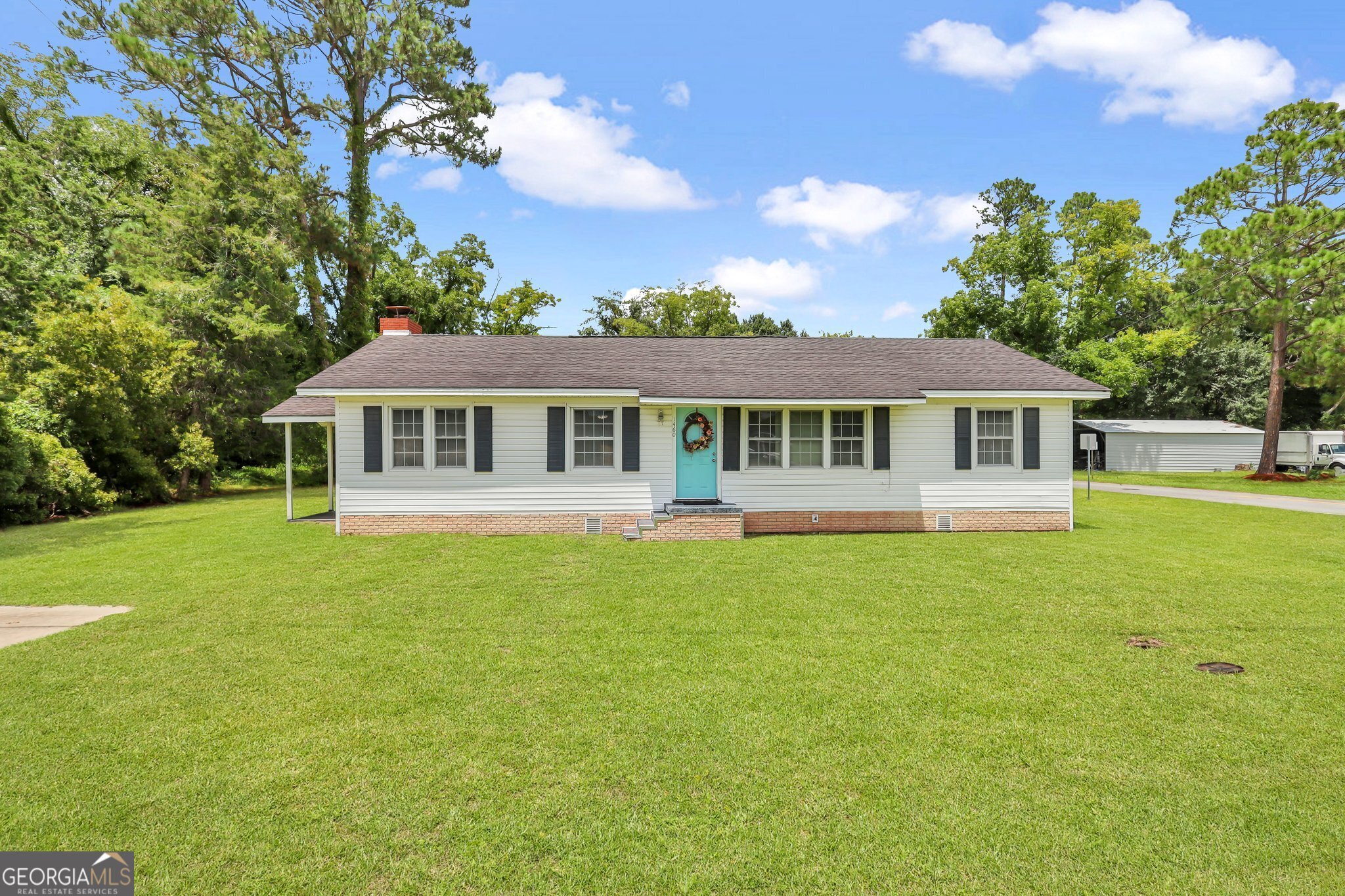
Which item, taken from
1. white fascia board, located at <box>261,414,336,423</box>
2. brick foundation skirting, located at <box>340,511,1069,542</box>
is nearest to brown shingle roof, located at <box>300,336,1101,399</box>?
white fascia board, located at <box>261,414,336,423</box>

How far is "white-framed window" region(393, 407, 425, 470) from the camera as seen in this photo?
12750mm

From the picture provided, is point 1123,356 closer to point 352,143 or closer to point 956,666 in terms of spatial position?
point 956,666

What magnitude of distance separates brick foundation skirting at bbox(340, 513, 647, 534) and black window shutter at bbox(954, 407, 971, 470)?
6.91 meters

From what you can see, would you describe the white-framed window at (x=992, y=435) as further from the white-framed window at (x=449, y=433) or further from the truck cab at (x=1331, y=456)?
the truck cab at (x=1331, y=456)

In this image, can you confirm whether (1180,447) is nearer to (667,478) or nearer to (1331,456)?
(1331,456)

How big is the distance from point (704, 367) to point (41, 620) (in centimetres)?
1139

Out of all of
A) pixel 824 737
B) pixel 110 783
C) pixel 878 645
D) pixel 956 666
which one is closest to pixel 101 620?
pixel 110 783

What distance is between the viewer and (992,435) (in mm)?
13414

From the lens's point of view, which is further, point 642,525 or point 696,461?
point 696,461

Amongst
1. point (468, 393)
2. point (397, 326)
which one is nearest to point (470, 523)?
point (468, 393)

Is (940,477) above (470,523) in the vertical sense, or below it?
above

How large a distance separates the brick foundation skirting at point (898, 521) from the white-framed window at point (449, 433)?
5989 millimetres

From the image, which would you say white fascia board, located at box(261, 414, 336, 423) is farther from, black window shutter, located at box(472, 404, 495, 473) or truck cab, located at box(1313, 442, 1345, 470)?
truck cab, located at box(1313, 442, 1345, 470)

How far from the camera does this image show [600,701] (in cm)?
471
